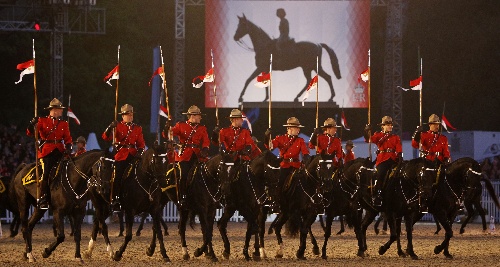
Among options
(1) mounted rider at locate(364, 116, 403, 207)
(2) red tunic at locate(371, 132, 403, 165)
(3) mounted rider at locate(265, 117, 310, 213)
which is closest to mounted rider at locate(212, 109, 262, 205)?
(3) mounted rider at locate(265, 117, 310, 213)

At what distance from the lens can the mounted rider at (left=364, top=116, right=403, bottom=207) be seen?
74.6ft

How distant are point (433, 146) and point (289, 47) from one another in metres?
21.6

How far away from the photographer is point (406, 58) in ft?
194

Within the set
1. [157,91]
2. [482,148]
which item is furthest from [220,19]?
[482,148]

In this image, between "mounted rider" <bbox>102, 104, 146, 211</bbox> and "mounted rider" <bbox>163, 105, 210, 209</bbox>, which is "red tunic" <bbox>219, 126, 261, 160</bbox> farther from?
"mounted rider" <bbox>102, 104, 146, 211</bbox>

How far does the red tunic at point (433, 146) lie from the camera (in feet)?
76.8

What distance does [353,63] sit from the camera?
4431cm

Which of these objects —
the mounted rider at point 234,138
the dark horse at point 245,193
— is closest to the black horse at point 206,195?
the dark horse at point 245,193

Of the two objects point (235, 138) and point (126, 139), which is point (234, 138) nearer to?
point (235, 138)

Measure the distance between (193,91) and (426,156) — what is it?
33837mm

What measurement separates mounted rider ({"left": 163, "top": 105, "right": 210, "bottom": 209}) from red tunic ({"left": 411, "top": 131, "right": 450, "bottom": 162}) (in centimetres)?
453

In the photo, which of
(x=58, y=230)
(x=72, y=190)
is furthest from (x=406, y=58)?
(x=58, y=230)

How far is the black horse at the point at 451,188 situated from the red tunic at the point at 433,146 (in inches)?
12.7

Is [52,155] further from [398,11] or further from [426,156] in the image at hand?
[398,11]
